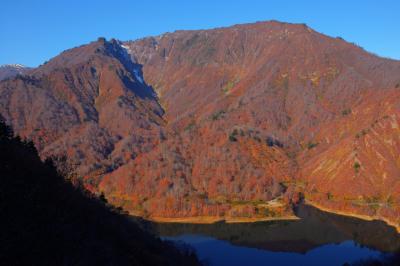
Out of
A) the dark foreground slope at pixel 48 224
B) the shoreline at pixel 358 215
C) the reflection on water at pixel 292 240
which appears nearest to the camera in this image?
the dark foreground slope at pixel 48 224

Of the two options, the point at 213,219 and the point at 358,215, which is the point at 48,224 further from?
the point at 358,215

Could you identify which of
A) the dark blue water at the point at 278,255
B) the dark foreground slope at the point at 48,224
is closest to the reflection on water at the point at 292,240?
the dark blue water at the point at 278,255

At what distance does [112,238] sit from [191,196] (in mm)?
87240

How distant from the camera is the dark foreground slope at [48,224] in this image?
35.3 meters

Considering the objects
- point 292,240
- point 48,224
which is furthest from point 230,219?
point 48,224

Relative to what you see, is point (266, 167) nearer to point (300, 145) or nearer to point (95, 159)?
point (300, 145)

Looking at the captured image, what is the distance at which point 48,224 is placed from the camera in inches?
1626

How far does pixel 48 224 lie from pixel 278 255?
2298 inches

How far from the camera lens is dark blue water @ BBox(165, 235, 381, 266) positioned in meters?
84.9

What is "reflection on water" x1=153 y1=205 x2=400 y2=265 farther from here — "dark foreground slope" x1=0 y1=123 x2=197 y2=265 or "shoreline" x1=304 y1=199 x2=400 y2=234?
"dark foreground slope" x1=0 y1=123 x2=197 y2=265

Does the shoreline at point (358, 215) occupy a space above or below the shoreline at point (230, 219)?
above

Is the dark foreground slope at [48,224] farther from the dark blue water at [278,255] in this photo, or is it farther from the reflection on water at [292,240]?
the reflection on water at [292,240]

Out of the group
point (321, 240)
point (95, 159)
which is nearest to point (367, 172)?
point (321, 240)

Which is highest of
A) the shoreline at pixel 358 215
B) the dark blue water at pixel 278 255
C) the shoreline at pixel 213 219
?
the shoreline at pixel 358 215
